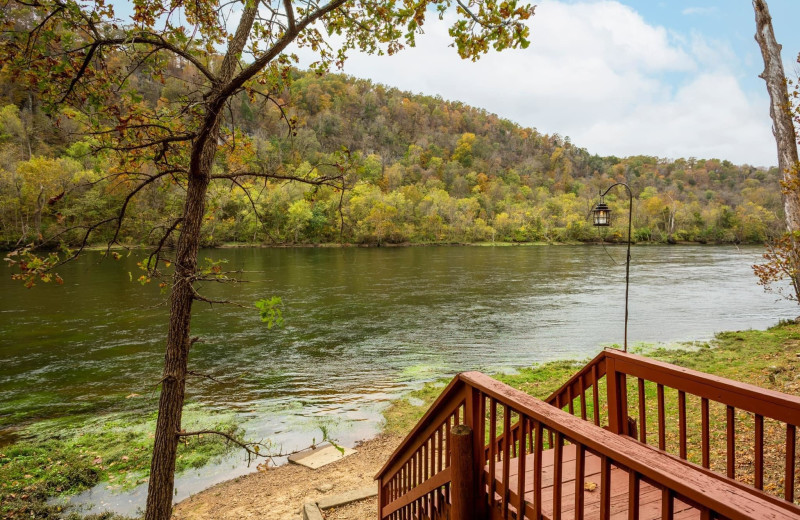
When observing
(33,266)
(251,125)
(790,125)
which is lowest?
(33,266)

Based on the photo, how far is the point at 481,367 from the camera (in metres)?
13.9

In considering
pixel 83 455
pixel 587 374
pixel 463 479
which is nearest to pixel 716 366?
pixel 587 374

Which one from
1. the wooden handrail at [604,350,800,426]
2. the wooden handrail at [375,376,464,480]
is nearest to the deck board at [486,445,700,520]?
the wooden handrail at [375,376,464,480]

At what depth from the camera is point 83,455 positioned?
8258 mm

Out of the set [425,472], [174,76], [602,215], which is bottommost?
[425,472]

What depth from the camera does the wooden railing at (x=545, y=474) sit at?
1450 millimetres

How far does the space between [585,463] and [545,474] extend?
27 cm

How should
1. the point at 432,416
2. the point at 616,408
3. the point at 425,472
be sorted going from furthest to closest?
the point at 616,408 < the point at 425,472 < the point at 432,416

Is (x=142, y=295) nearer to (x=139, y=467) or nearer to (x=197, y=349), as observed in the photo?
(x=197, y=349)

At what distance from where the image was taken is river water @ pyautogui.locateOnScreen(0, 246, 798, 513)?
35.7 feet

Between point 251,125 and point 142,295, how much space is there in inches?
5580

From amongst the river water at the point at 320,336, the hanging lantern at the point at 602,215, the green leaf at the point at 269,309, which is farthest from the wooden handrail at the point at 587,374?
the hanging lantern at the point at 602,215

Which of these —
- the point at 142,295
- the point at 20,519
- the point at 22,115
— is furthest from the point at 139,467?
the point at 22,115

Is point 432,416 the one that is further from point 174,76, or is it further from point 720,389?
point 174,76
